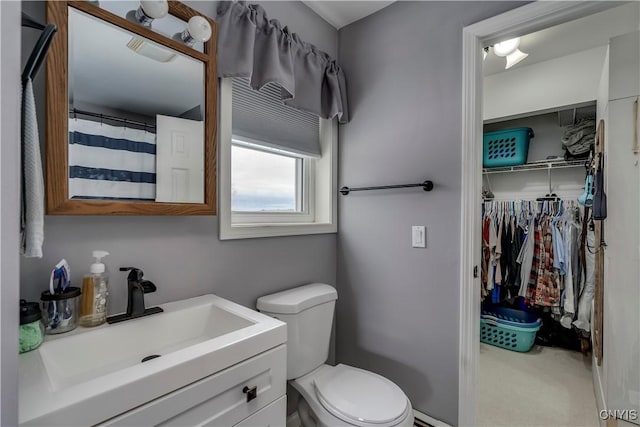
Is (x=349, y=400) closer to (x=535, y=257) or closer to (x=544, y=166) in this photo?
(x=535, y=257)

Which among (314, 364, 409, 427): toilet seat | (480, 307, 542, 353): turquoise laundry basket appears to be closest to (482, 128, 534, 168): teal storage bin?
(480, 307, 542, 353): turquoise laundry basket

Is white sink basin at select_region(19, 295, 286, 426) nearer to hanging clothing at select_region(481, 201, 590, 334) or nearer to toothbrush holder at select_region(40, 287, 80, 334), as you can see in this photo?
toothbrush holder at select_region(40, 287, 80, 334)

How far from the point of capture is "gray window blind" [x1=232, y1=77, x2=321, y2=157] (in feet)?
4.89

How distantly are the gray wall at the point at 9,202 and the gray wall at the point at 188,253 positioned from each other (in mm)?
545

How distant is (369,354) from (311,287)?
60 centimetres

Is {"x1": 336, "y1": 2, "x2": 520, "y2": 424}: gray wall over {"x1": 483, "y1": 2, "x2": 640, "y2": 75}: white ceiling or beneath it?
beneath

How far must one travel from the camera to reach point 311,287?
1635 mm

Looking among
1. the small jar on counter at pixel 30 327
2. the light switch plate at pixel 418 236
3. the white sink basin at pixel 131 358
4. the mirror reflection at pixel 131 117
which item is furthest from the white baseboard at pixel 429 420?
the small jar on counter at pixel 30 327

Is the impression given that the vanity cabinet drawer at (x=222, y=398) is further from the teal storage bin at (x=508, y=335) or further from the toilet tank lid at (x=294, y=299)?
the teal storage bin at (x=508, y=335)

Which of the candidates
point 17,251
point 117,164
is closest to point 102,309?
point 117,164

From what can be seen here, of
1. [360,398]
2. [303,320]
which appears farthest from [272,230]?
[360,398]

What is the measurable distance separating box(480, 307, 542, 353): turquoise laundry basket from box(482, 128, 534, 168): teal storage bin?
1424 millimetres

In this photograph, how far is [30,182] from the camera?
25.1 inches

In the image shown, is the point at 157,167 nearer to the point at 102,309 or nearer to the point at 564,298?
the point at 102,309
